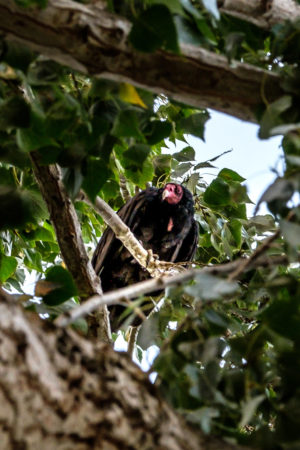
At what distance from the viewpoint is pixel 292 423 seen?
0.62 meters

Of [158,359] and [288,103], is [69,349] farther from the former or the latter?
[288,103]

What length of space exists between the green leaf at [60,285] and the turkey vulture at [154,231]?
4.60ft

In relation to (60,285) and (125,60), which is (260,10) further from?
(60,285)

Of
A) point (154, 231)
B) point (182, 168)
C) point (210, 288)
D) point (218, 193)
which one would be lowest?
point (154, 231)

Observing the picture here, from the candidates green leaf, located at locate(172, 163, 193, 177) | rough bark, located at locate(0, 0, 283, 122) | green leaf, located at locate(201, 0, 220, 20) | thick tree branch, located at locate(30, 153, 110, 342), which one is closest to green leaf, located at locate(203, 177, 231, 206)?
green leaf, located at locate(172, 163, 193, 177)

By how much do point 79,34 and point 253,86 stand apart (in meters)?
0.27

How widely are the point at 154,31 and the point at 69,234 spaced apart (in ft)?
2.47

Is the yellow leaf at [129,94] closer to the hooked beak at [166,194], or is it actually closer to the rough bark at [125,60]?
the rough bark at [125,60]

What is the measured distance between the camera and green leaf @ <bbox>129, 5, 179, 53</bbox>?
0.71m

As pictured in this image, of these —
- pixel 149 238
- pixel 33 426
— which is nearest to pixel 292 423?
pixel 33 426

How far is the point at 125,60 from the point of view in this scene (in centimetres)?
77

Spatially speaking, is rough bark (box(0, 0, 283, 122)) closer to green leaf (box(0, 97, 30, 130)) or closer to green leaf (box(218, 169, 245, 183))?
green leaf (box(0, 97, 30, 130))

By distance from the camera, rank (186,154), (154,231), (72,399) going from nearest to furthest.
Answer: (72,399)
(186,154)
(154,231)

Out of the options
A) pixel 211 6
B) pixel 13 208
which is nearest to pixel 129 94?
pixel 211 6
